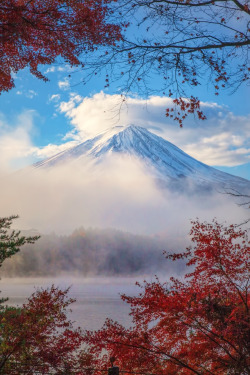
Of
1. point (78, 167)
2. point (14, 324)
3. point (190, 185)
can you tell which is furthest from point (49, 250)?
point (14, 324)

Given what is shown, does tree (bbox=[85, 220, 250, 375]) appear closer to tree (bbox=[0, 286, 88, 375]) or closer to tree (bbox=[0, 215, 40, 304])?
tree (bbox=[0, 286, 88, 375])

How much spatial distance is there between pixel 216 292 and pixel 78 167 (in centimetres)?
16503

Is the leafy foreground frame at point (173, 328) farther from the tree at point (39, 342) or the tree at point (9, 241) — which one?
the tree at point (9, 241)

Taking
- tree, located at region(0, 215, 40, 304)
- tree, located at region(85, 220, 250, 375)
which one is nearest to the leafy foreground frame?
tree, located at region(85, 220, 250, 375)

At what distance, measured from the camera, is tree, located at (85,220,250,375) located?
5.30 metres

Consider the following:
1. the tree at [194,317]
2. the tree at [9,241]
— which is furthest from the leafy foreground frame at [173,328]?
the tree at [9,241]

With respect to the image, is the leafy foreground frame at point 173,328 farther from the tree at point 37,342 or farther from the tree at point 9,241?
the tree at point 9,241

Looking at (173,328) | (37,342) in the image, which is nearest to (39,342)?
(37,342)

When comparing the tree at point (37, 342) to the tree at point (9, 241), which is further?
the tree at point (9, 241)

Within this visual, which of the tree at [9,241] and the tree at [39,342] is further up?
the tree at [9,241]

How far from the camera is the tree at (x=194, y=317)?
5305 millimetres

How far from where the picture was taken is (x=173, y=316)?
5465 mm

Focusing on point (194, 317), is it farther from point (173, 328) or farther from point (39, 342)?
point (39, 342)

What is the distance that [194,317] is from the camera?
17.2ft
